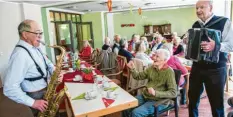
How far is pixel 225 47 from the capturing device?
182 cm

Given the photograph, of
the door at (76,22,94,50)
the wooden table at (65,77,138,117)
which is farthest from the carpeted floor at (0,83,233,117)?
the door at (76,22,94,50)

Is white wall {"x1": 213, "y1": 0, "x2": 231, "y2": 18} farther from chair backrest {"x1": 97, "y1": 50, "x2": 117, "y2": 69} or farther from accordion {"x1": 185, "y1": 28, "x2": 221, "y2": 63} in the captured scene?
chair backrest {"x1": 97, "y1": 50, "x2": 117, "y2": 69}

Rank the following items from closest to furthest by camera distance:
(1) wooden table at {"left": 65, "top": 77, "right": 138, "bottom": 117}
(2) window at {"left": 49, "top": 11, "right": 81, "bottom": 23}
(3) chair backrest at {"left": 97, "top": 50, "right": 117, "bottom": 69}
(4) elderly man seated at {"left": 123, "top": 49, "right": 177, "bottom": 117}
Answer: (1) wooden table at {"left": 65, "top": 77, "right": 138, "bottom": 117} < (4) elderly man seated at {"left": 123, "top": 49, "right": 177, "bottom": 117} < (3) chair backrest at {"left": 97, "top": 50, "right": 117, "bottom": 69} < (2) window at {"left": 49, "top": 11, "right": 81, "bottom": 23}

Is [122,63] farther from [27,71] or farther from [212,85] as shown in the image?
[27,71]

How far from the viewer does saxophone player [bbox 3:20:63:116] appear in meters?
1.47

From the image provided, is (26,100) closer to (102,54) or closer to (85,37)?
(102,54)

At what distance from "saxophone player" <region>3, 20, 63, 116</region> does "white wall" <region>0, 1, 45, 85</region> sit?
167 inches

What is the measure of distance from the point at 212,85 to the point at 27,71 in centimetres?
179

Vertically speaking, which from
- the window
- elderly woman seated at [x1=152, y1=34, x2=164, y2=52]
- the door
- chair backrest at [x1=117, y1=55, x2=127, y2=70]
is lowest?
chair backrest at [x1=117, y1=55, x2=127, y2=70]

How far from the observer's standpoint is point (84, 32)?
9719 mm

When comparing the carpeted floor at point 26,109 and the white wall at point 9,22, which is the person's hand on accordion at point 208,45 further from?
the white wall at point 9,22

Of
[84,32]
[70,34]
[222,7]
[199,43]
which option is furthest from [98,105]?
[84,32]

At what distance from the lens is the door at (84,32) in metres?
9.15

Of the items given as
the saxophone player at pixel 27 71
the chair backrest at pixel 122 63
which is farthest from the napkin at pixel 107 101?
the chair backrest at pixel 122 63
